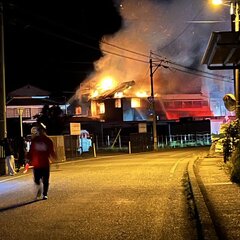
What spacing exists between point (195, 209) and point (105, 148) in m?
38.6

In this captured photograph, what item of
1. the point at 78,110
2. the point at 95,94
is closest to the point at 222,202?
the point at 95,94

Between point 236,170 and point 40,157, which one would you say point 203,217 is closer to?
point 236,170

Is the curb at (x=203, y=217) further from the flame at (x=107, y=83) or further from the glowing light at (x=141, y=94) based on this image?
the flame at (x=107, y=83)

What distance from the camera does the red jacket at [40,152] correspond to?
36.3 feet

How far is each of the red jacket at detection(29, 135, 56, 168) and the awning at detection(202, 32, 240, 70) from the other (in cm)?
479

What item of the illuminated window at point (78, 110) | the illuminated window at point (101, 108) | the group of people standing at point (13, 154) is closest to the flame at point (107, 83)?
the illuminated window at point (101, 108)

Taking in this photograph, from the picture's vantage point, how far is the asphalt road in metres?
7.33

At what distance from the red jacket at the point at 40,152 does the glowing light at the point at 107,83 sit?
46.4 metres

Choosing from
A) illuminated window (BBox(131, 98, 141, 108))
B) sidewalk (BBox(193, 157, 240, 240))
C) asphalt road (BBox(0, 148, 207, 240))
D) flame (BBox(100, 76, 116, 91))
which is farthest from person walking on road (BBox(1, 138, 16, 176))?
flame (BBox(100, 76, 116, 91))

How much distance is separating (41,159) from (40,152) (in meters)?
0.17

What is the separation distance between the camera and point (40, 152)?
36.6 ft

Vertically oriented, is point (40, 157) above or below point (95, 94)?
below

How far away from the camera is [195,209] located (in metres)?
8.92

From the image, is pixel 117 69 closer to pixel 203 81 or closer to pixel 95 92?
pixel 95 92
